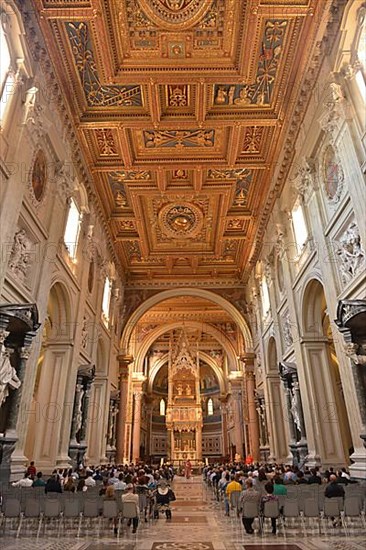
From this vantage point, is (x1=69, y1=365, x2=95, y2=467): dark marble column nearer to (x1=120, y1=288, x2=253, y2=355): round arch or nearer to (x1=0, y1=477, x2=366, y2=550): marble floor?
(x1=0, y1=477, x2=366, y2=550): marble floor

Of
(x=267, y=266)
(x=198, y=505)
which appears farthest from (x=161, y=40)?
(x=198, y=505)

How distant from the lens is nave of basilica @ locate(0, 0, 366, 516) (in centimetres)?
858

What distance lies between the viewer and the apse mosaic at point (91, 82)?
10179 millimetres

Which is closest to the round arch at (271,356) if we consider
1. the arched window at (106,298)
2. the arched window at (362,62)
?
the arched window at (106,298)

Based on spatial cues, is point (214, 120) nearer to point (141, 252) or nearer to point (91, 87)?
point (91, 87)

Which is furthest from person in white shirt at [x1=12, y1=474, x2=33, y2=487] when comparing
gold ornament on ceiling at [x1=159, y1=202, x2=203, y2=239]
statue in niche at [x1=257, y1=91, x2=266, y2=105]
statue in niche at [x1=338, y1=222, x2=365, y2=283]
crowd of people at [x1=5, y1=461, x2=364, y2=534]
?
gold ornament on ceiling at [x1=159, y1=202, x2=203, y2=239]

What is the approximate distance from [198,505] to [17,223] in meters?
9.10

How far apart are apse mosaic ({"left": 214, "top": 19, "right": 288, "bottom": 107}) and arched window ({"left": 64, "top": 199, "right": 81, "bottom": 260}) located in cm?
562

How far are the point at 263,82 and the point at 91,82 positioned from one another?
4886mm

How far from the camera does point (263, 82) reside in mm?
11641

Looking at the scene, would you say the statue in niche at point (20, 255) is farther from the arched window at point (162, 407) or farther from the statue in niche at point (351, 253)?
the arched window at point (162, 407)

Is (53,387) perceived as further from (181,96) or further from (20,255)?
(181,96)

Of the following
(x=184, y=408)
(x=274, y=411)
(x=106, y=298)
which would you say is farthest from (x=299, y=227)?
(x=184, y=408)

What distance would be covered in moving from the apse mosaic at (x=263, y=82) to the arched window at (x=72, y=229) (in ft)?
18.5
